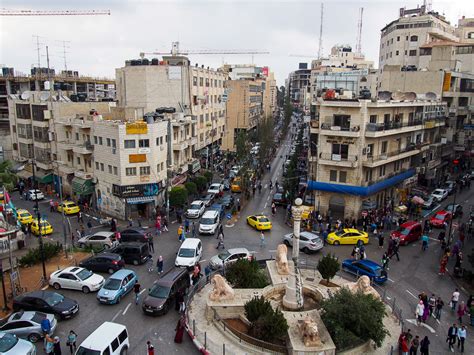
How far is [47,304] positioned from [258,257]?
14470 millimetres

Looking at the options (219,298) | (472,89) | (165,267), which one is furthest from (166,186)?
(472,89)

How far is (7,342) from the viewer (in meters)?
16.9

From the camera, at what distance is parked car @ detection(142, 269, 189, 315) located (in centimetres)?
2100

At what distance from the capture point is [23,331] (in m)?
18.8

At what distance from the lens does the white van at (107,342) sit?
1612 cm

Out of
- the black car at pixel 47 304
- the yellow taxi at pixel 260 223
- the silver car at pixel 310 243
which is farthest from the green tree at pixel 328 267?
the black car at pixel 47 304

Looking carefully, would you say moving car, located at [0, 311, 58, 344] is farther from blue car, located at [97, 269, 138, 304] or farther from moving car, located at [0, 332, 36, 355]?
blue car, located at [97, 269, 138, 304]

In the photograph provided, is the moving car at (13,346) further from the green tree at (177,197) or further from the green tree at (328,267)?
the green tree at (177,197)

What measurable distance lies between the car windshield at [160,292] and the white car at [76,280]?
13.2 feet

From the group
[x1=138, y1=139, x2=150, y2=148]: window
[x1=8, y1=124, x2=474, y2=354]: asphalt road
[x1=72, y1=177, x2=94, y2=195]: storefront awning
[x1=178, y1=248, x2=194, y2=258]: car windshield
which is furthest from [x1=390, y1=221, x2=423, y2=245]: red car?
[x1=72, y1=177, x2=94, y2=195]: storefront awning

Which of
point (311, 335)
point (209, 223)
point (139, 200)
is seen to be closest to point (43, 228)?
point (139, 200)

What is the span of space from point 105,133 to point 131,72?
67.3 ft

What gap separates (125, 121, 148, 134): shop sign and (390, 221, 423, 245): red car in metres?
23.3

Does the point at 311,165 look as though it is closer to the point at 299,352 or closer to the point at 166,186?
the point at 166,186
